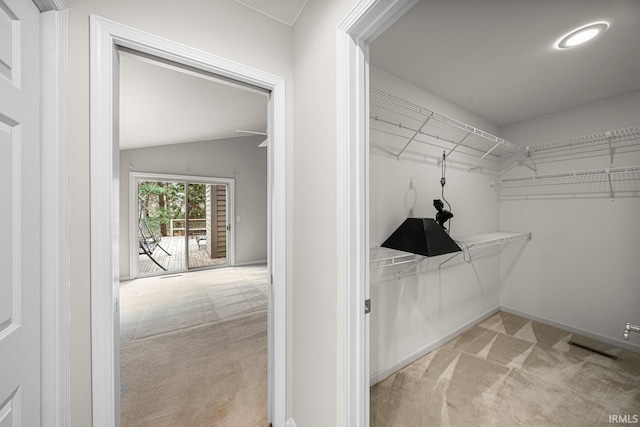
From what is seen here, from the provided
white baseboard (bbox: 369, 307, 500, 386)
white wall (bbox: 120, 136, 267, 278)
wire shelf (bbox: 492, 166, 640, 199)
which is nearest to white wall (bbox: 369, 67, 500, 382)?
white baseboard (bbox: 369, 307, 500, 386)

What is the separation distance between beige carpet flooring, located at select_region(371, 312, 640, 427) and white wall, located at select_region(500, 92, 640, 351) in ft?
1.16

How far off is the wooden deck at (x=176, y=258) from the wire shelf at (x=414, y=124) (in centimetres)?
525

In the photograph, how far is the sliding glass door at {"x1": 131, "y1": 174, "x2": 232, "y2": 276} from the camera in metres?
5.20

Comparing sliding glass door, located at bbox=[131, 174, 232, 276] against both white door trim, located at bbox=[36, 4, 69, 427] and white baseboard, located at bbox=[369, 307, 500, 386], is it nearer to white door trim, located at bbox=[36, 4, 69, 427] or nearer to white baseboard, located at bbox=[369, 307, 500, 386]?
white door trim, located at bbox=[36, 4, 69, 427]

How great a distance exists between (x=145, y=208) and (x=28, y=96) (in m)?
5.27

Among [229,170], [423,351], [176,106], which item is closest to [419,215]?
[423,351]

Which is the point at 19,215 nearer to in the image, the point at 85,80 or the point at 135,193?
the point at 85,80

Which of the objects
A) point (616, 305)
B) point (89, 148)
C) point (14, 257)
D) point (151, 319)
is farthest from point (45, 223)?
point (616, 305)

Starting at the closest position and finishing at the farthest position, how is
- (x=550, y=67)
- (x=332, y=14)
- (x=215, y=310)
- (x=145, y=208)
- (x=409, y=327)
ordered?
1. (x=332, y=14)
2. (x=550, y=67)
3. (x=409, y=327)
4. (x=215, y=310)
5. (x=145, y=208)

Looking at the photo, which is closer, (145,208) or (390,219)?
(390,219)

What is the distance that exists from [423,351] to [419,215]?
1.26 m

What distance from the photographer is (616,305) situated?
2.40 metres

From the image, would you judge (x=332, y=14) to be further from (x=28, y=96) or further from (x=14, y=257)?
(x=14, y=257)

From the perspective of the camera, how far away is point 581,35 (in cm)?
155
